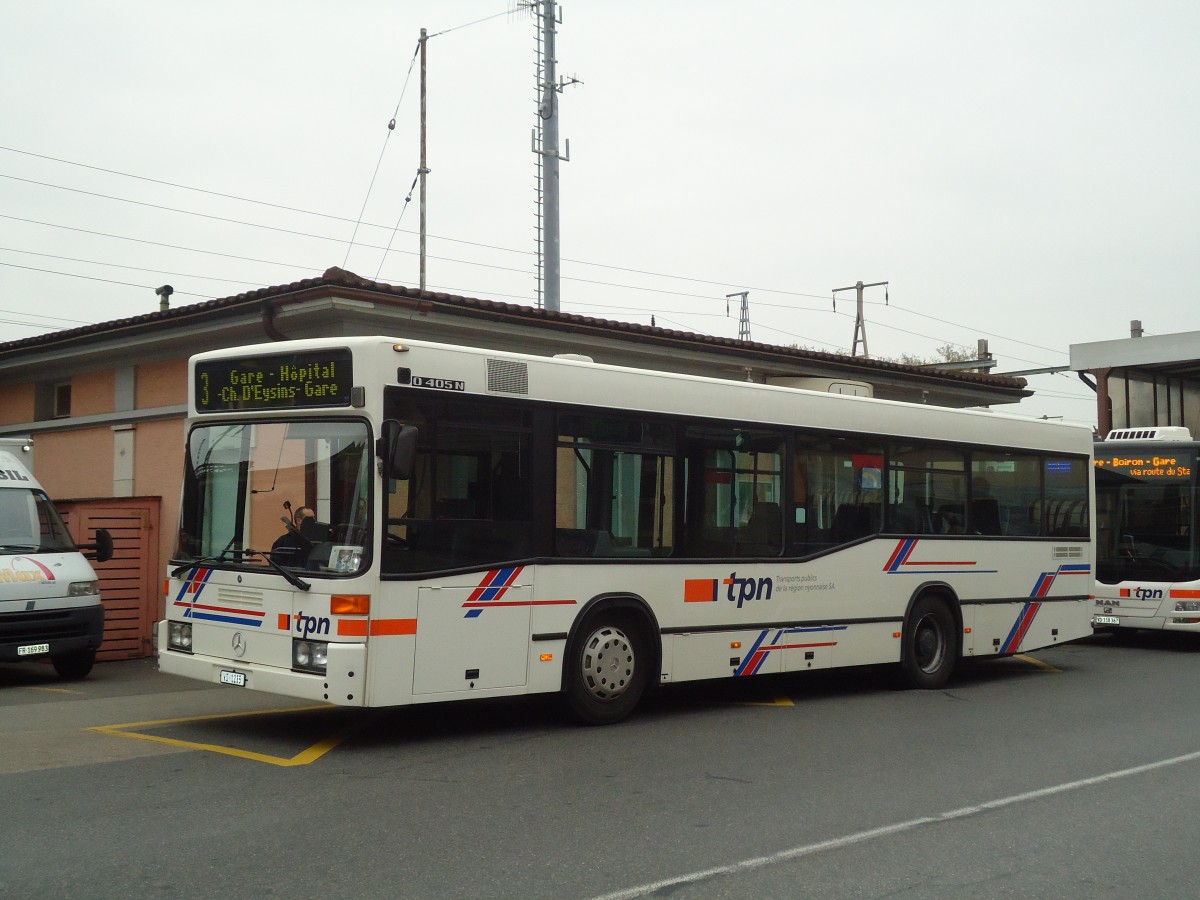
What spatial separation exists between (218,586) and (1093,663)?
11.6 m

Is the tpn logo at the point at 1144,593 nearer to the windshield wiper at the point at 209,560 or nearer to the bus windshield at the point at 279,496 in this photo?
the bus windshield at the point at 279,496

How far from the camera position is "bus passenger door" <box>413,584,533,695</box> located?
29.4ft

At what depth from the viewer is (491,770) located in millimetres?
8320

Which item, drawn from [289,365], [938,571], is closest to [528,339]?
[938,571]

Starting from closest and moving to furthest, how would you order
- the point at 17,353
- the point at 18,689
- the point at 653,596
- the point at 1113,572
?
the point at 653,596 < the point at 18,689 < the point at 1113,572 < the point at 17,353

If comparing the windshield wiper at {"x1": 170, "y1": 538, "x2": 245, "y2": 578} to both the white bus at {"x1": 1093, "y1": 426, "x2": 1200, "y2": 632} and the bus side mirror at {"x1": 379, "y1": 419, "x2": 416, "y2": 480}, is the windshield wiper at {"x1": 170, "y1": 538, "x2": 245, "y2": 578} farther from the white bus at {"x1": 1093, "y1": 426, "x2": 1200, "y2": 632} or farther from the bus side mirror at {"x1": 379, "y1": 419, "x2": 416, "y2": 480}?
the white bus at {"x1": 1093, "y1": 426, "x2": 1200, "y2": 632}

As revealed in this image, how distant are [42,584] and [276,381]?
5638 mm

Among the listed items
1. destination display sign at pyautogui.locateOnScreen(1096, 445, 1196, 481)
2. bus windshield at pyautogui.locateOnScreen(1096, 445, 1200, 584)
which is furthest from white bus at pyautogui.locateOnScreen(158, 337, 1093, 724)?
destination display sign at pyautogui.locateOnScreen(1096, 445, 1196, 481)

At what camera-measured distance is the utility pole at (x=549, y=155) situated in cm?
3059

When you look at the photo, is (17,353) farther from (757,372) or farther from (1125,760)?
(1125,760)

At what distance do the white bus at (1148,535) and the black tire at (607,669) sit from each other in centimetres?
1034

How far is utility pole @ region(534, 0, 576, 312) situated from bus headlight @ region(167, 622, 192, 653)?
19786mm

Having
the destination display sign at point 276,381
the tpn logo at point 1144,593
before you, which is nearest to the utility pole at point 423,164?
the tpn logo at point 1144,593

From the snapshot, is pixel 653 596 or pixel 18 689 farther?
pixel 18 689
